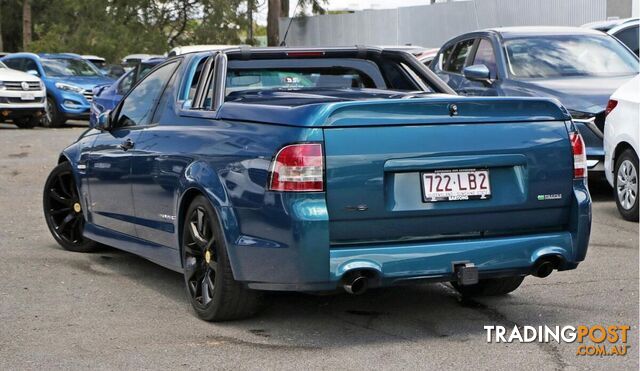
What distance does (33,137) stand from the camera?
878 inches

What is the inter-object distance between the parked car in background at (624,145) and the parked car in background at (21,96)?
1642cm

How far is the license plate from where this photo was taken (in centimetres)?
600

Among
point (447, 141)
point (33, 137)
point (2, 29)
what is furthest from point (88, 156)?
point (2, 29)

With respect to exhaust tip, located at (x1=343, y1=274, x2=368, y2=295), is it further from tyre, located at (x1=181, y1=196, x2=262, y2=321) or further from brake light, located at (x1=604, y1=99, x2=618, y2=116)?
brake light, located at (x1=604, y1=99, x2=618, y2=116)

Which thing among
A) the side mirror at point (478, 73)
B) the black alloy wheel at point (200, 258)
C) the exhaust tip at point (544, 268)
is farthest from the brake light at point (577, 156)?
A: the side mirror at point (478, 73)

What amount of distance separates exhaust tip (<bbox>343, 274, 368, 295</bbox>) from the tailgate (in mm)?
191

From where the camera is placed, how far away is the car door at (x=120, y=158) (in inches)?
303

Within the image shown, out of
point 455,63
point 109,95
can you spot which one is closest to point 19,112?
point 109,95

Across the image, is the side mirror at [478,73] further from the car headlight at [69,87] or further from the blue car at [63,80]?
the car headlight at [69,87]

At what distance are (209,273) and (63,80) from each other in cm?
2091

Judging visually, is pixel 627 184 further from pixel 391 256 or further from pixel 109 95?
pixel 109 95

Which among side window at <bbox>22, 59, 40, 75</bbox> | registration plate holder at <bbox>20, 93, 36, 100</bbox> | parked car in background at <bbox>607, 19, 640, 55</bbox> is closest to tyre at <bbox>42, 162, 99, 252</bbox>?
parked car in background at <bbox>607, 19, 640, 55</bbox>

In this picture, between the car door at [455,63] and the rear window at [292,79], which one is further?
the car door at [455,63]

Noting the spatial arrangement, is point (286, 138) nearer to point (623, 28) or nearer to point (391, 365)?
point (391, 365)
